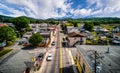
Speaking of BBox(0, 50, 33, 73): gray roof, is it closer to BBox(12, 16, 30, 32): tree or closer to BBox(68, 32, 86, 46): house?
BBox(68, 32, 86, 46): house

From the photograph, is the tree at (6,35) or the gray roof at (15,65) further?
the tree at (6,35)

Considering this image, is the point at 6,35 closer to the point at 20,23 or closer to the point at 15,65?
the point at 20,23

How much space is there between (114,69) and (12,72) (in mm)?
18561

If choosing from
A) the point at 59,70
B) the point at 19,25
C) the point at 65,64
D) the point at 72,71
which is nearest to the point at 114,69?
the point at 72,71

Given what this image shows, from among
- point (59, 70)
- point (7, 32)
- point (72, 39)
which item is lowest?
point (59, 70)

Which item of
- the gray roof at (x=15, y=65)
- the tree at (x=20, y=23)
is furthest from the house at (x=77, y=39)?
the tree at (x=20, y=23)

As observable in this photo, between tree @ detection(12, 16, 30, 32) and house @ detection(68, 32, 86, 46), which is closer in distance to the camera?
house @ detection(68, 32, 86, 46)

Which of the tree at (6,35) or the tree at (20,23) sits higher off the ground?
the tree at (20,23)

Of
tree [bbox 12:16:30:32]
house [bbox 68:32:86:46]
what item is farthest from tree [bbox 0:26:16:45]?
tree [bbox 12:16:30:32]

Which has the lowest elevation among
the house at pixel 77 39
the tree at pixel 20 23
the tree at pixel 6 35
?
the house at pixel 77 39

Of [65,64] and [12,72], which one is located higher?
[12,72]

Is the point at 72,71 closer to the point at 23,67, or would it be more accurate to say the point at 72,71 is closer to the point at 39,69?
the point at 39,69

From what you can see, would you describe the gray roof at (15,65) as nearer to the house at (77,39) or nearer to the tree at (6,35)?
the tree at (6,35)

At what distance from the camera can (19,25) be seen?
102375 millimetres
